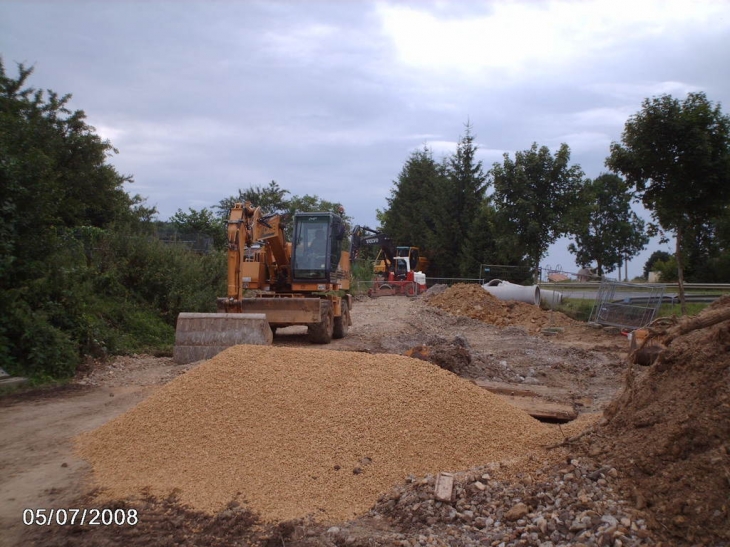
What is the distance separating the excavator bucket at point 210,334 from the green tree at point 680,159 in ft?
28.1

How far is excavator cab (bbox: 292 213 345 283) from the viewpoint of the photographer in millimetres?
12812

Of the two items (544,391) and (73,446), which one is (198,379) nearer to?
(73,446)

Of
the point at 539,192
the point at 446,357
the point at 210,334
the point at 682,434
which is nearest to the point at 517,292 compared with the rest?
the point at 539,192

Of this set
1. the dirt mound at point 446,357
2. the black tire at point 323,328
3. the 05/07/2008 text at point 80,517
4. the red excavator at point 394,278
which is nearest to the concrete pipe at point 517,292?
the red excavator at point 394,278

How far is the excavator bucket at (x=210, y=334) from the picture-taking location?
9.96 metres

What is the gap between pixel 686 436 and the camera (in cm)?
365

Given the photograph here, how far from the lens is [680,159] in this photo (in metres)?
12.4

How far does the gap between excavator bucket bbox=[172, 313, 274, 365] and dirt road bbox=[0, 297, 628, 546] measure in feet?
1.16

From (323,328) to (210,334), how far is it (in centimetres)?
311

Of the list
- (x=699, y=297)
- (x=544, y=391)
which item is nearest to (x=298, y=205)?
(x=699, y=297)

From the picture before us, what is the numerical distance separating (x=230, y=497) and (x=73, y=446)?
2.24m

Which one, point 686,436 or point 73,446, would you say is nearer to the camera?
point 686,436

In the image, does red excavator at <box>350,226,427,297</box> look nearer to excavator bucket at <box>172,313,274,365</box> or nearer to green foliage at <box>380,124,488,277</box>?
green foliage at <box>380,124,488,277</box>

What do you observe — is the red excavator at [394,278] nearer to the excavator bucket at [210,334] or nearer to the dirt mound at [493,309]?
the dirt mound at [493,309]
